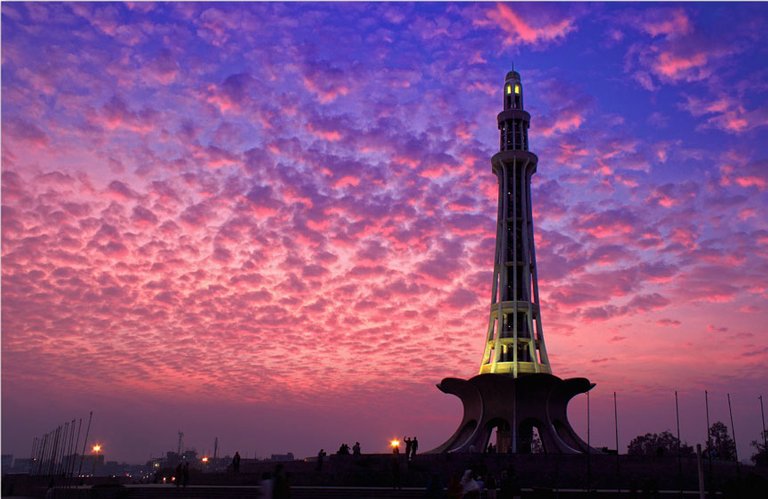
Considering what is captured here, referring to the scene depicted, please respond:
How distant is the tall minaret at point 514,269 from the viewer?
50.4 metres

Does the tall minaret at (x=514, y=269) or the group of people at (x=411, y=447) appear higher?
the tall minaret at (x=514, y=269)

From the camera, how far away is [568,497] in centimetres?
2255

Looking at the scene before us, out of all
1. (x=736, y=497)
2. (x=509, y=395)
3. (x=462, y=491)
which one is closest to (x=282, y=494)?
(x=462, y=491)

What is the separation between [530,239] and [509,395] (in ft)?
38.4

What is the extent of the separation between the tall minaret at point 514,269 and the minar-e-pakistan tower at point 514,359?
0.07 metres

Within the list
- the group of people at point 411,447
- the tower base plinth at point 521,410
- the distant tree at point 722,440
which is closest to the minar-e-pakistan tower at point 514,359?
the tower base plinth at point 521,410

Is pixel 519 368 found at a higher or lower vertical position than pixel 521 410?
higher

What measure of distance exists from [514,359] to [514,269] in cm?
658

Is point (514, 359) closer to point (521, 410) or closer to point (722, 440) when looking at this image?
→ point (521, 410)

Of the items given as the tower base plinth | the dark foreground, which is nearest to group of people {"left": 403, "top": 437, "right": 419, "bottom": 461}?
the dark foreground

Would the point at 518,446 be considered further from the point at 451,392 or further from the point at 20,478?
the point at 20,478

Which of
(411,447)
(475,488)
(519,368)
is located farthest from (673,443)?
(475,488)

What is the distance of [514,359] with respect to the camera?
162 feet

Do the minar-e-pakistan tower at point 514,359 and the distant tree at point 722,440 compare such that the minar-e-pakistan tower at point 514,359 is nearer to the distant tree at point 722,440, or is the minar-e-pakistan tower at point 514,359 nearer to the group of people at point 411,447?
the group of people at point 411,447
